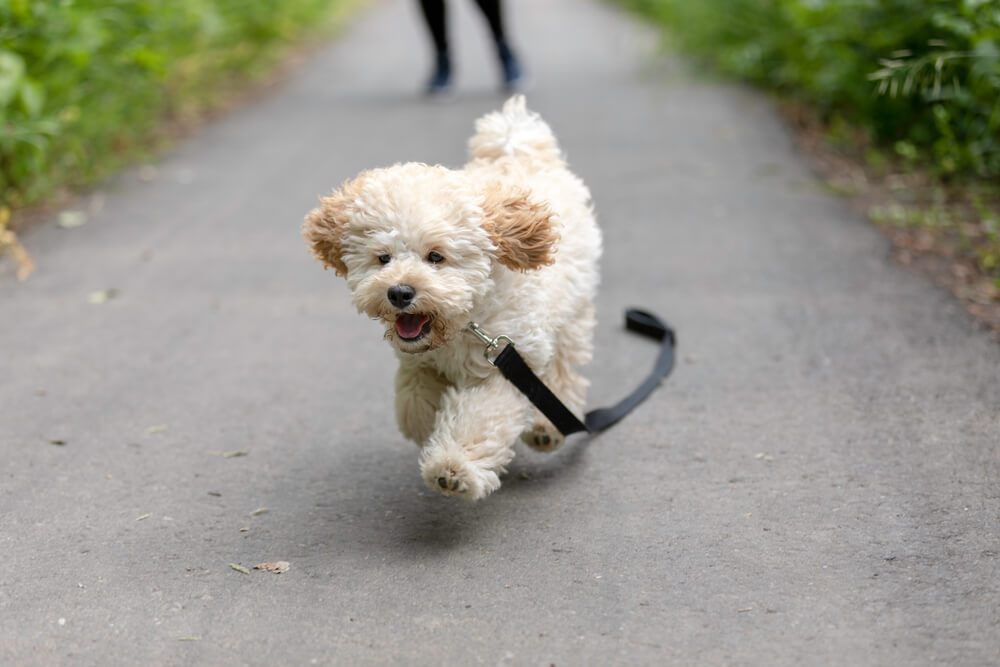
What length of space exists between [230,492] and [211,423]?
65 cm

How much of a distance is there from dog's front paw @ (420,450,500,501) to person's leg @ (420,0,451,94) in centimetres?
811

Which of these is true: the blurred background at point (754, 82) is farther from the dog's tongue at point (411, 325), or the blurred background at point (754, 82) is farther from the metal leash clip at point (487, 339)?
the dog's tongue at point (411, 325)

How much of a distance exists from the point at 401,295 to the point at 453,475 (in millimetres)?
592

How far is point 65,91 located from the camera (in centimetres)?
759

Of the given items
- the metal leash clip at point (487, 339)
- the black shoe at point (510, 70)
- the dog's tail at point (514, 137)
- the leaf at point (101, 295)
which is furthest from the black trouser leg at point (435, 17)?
the metal leash clip at point (487, 339)

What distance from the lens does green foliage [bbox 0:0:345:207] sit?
22.1 feet

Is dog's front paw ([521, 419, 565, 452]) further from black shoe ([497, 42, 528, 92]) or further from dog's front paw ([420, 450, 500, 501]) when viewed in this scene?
black shoe ([497, 42, 528, 92])

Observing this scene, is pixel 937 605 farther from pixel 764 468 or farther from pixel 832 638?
pixel 764 468

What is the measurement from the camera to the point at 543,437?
13.0 feet

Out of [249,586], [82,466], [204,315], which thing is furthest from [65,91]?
[249,586]

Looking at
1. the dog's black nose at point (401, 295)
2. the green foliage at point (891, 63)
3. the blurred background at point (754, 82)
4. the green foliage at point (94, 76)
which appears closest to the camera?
the dog's black nose at point (401, 295)

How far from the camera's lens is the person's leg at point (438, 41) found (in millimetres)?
10609

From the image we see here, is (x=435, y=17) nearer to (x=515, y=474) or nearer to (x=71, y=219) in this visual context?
(x=71, y=219)

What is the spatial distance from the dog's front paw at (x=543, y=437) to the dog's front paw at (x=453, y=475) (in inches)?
23.9
